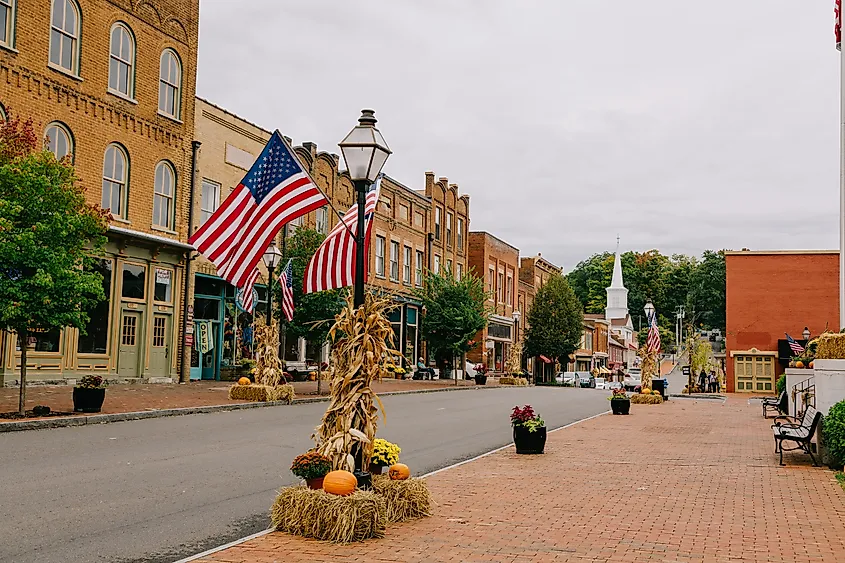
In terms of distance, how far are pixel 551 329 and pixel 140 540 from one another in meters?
53.1

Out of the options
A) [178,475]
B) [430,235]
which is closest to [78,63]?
[178,475]

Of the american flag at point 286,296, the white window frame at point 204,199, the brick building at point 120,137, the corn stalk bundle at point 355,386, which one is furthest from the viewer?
the white window frame at point 204,199

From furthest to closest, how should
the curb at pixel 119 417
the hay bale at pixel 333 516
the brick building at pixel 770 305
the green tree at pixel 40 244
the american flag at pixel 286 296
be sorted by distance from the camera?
the brick building at pixel 770 305 < the american flag at pixel 286 296 < the green tree at pixel 40 244 < the curb at pixel 119 417 < the hay bale at pixel 333 516

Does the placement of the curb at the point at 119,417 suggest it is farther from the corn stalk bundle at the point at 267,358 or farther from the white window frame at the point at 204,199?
the white window frame at the point at 204,199

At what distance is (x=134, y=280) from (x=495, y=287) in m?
40.1

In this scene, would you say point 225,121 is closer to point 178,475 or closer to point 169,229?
point 169,229

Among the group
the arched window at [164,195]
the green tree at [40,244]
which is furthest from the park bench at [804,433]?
the arched window at [164,195]

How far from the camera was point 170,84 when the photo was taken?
101 feet

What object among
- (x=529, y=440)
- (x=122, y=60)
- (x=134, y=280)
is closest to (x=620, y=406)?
(x=529, y=440)

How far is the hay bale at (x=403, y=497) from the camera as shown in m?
8.50

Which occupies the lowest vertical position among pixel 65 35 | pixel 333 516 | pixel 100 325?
pixel 333 516

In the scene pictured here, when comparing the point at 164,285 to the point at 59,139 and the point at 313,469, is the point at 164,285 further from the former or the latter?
the point at 313,469

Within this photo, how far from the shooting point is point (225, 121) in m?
34.2

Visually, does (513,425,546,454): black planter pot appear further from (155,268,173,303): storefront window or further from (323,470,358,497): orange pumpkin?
(155,268,173,303): storefront window
